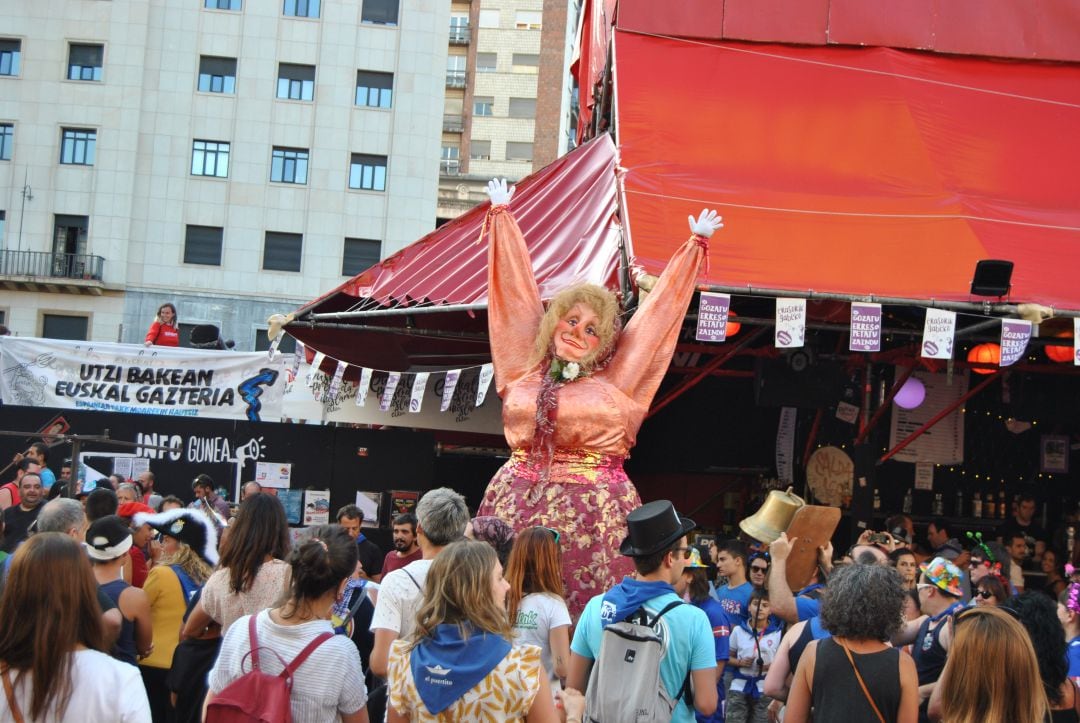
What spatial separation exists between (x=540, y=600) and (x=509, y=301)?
3474 millimetres

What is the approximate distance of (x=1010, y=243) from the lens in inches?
412

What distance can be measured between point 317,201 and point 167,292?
4.60 meters

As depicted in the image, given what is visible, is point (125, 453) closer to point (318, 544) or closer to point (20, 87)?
point (318, 544)

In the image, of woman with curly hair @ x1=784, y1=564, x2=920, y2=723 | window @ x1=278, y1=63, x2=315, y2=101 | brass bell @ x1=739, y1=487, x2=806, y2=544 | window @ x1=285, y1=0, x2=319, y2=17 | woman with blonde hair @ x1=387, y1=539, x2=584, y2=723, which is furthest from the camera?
window @ x1=285, y1=0, x2=319, y2=17

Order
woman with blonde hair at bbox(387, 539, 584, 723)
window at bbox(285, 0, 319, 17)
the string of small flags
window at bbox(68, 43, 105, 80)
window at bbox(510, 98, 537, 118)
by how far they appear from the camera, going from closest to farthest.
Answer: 1. woman with blonde hair at bbox(387, 539, 584, 723)
2. the string of small flags
3. window at bbox(68, 43, 105, 80)
4. window at bbox(285, 0, 319, 17)
5. window at bbox(510, 98, 537, 118)

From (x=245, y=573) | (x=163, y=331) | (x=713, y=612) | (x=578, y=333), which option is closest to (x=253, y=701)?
(x=245, y=573)

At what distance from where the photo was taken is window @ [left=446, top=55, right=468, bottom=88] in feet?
168

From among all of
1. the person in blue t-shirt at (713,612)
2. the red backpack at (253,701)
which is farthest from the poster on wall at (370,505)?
the red backpack at (253,701)

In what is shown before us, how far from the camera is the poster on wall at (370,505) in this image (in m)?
13.5

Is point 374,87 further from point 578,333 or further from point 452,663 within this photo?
point 452,663

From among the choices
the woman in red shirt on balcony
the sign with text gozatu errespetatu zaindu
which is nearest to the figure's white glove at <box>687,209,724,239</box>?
the sign with text gozatu errespetatu zaindu

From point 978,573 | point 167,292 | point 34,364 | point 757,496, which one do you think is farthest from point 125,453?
point 167,292

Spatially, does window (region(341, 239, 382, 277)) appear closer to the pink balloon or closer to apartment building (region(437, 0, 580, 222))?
apartment building (region(437, 0, 580, 222))

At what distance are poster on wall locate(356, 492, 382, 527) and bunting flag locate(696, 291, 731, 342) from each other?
539 cm
